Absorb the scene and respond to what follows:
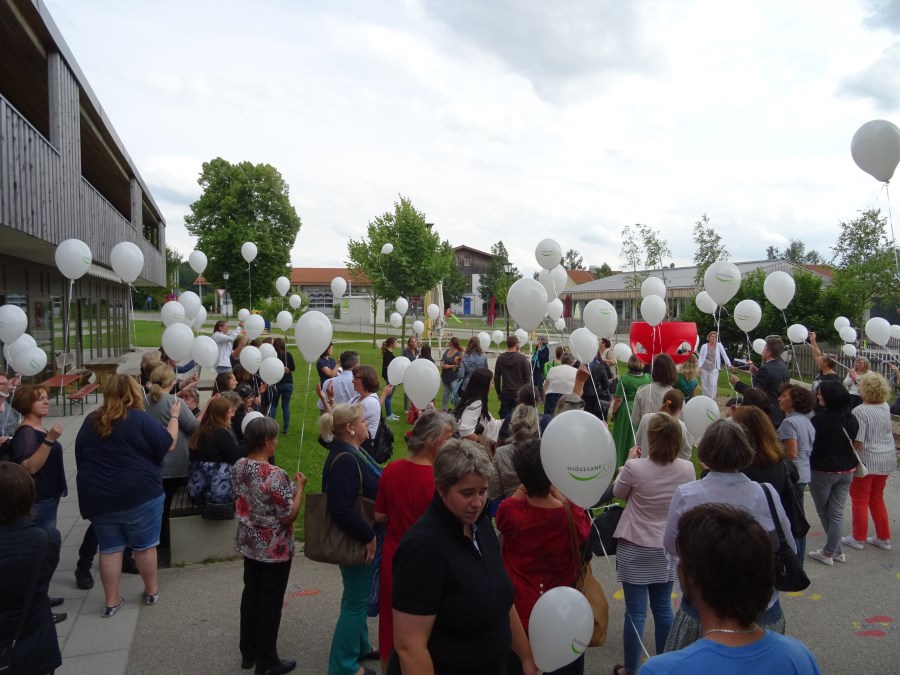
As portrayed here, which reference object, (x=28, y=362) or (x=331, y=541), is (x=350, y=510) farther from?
(x=28, y=362)

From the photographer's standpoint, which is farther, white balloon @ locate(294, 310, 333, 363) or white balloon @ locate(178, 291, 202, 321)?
white balloon @ locate(178, 291, 202, 321)

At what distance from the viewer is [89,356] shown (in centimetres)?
1900

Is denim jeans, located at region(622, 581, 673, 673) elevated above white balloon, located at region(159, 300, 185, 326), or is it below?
below

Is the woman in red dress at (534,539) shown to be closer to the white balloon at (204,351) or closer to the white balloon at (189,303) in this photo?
the white balloon at (204,351)

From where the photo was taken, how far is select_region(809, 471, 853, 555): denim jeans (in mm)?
5266

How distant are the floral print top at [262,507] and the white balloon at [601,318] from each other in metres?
4.20

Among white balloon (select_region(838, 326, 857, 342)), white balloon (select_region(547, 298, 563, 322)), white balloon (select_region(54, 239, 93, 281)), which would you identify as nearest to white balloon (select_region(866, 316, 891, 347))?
white balloon (select_region(838, 326, 857, 342))

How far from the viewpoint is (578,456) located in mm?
2904

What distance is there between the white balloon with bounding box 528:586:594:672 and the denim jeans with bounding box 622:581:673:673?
974mm

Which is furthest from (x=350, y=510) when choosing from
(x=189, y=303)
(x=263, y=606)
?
(x=189, y=303)

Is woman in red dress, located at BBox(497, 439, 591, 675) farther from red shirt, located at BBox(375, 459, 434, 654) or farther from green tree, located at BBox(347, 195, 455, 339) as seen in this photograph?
green tree, located at BBox(347, 195, 455, 339)

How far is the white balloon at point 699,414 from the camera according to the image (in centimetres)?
564

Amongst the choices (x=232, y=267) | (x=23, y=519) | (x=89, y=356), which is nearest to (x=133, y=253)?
(x=23, y=519)

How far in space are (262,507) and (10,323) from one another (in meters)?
5.21
